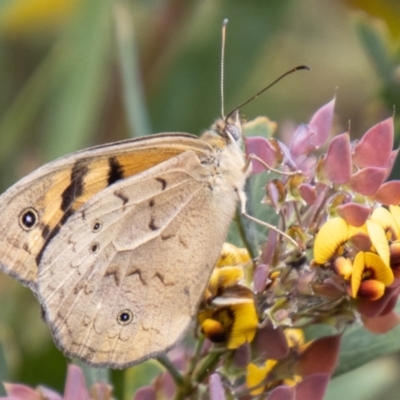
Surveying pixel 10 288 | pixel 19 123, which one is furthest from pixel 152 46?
pixel 10 288

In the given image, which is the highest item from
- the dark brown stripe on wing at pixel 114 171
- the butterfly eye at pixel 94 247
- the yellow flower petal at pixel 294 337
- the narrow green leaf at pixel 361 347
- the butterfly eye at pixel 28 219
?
the dark brown stripe on wing at pixel 114 171

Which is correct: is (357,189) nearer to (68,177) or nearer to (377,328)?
(377,328)

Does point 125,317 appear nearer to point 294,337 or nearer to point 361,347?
point 294,337

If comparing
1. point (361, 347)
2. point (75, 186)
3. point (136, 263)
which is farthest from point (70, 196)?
point (361, 347)

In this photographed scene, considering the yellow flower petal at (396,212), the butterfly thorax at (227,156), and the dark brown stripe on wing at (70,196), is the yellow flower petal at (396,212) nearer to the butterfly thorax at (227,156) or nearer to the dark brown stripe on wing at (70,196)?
the butterfly thorax at (227,156)

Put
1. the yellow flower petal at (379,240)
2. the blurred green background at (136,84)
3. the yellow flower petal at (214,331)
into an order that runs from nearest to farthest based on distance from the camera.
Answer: the yellow flower petal at (379,240) < the yellow flower petal at (214,331) < the blurred green background at (136,84)

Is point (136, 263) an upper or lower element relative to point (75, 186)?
lower

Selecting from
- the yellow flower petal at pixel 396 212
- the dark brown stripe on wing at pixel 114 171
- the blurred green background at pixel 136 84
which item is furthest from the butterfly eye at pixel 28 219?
the yellow flower petal at pixel 396 212
